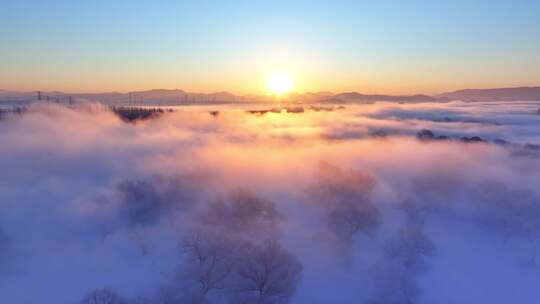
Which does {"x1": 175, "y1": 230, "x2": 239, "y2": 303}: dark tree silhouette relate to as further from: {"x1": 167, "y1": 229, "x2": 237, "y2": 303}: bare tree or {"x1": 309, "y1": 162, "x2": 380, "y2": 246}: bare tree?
{"x1": 309, "y1": 162, "x2": 380, "y2": 246}: bare tree

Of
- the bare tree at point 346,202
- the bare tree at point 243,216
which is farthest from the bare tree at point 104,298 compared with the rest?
the bare tree at point 346,202

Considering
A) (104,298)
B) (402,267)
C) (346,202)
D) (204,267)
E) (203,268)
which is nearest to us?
(104,298)

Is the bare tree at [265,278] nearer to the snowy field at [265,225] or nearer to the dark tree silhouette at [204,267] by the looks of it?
the snowy field at [265,225]

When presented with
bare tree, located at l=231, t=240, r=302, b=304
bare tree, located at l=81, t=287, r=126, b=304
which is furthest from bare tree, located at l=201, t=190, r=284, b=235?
bare tree, located at l=81, t=287, r=126, b=304

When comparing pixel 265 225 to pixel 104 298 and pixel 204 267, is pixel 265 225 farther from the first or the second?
pixel 104 298

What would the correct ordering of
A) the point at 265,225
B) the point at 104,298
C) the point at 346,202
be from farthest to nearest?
the point at 346,202 < the point at 265,225 < the point at 104,298

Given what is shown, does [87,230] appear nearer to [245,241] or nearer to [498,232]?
[245,241]

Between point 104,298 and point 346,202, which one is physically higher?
point 346,202

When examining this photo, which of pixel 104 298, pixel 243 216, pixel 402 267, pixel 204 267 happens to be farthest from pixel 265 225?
pixel 104 298
